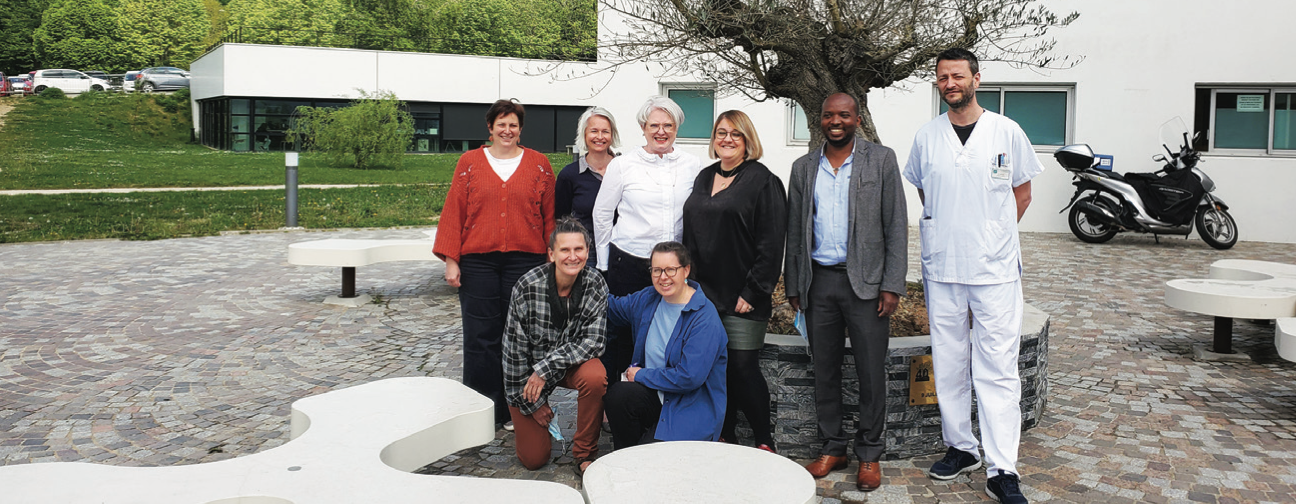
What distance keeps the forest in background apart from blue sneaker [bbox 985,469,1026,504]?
58.0 metres

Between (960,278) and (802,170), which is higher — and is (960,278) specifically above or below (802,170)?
below

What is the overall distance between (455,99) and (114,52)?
37460 millimetres

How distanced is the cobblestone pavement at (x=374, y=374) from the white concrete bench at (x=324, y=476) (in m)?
0.72

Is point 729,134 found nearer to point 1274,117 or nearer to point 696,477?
point 696,477

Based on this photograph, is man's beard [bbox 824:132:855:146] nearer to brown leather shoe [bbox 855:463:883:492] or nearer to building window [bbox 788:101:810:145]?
brown leather shoe [bbox 855:463:883:492]

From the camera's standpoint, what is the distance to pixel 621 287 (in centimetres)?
475

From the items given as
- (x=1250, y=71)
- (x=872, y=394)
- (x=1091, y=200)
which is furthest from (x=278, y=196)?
(x=872, y=394)

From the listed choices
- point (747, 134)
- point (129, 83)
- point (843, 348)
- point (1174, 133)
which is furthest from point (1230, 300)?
point (129, 83)

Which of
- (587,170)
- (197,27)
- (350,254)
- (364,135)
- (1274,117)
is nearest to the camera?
(587,170)

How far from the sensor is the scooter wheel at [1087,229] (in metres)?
14.2

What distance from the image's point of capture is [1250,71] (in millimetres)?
14555

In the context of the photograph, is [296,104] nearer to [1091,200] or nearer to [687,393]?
[1091,200]

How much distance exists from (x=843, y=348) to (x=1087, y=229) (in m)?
11.5

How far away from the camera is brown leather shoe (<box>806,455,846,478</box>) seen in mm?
4332
